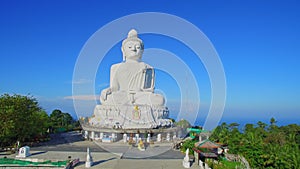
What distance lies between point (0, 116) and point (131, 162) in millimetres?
8191

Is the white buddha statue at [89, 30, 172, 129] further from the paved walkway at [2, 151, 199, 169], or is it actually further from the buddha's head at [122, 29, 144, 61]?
the paved walkway at [2, 151, 199, 169]

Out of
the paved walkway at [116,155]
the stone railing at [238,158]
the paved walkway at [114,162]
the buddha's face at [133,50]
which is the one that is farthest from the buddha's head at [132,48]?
the stone railing at [238,158]

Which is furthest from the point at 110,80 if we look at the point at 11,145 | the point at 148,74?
the point at 11,145

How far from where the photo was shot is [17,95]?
17.6 m

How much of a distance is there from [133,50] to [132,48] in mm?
193

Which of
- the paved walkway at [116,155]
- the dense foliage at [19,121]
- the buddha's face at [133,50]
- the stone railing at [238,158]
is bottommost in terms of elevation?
the stone railing at [238,158]

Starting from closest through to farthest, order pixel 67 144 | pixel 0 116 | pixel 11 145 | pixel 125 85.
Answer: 1. pixel 0 116
2. pixel 11 145
3. pixel 67 144
4. pixel 125 85

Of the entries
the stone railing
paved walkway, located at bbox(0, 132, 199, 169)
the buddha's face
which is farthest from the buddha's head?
the stone railing

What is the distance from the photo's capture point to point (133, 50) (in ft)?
78.9

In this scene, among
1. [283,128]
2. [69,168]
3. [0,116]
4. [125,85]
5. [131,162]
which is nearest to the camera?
[69,168]

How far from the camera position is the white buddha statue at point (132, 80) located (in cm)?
2178

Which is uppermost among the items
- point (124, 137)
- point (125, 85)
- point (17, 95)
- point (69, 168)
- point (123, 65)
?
point (123, 65)

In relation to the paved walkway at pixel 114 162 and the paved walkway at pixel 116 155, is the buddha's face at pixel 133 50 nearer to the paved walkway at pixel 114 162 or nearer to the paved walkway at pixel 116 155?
the paved walkway at pixel 116 155

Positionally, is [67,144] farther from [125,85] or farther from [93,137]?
[125,85]
